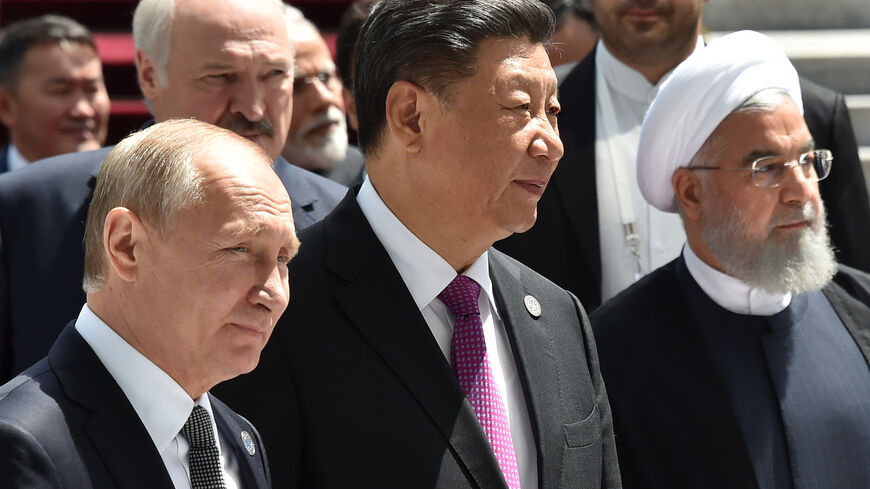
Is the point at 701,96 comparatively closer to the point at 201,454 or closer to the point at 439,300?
the point at 439,300

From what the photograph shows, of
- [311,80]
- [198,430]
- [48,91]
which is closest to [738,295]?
[198,430]

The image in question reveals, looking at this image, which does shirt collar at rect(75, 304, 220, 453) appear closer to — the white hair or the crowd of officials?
the crowd of officials

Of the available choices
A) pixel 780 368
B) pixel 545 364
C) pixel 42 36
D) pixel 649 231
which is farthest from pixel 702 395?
pixel 42 36

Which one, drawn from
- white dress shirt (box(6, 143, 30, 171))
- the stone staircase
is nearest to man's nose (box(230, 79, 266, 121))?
white dress shirt (box(6, 143, 30, 171))

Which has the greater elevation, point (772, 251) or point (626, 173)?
point (772, 251)

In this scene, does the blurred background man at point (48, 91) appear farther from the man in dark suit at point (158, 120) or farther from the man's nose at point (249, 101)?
the man's nose at point (249, 101)

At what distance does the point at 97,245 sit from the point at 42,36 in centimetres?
411

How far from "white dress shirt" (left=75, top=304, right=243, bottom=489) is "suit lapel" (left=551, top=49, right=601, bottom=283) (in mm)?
1985

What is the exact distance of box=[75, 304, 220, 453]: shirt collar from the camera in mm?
2109

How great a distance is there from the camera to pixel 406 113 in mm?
2654

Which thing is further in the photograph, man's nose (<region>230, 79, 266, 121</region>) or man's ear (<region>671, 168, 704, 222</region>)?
man's ear (<region>671, 168, 704, 222</region>)

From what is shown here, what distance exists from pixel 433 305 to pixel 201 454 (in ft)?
2.30

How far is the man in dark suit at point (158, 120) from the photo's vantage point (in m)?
3.04

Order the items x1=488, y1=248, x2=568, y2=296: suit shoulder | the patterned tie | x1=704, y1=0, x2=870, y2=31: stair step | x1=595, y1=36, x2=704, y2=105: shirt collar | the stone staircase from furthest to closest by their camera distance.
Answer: x1=704, y1=0, x2=870, y2=31: stair step < the stone staircase < x1=595, y1=36, x2=704, y2=105: shirt collar < x1=488, y1=248, x2=568, y2=296: suit shoulder < the patterned tie
